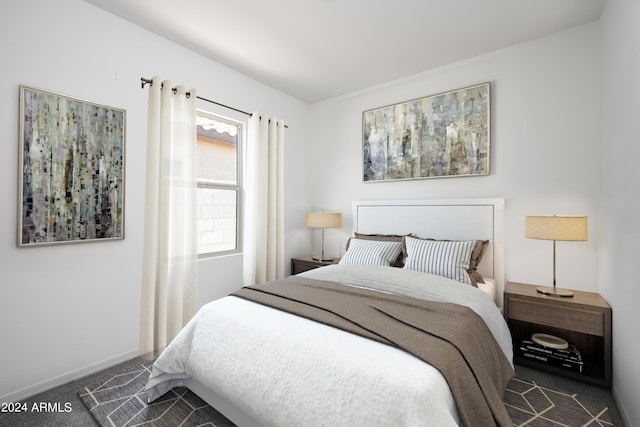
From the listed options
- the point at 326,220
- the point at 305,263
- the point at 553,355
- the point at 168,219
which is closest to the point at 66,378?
the point at 168,219

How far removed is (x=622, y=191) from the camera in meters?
1.75

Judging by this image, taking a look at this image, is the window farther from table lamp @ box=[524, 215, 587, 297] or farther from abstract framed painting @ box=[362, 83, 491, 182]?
table lamp @ box=[524, 215, 587, 297]

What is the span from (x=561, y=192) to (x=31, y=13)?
4032 mm

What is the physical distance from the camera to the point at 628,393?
1656 mm

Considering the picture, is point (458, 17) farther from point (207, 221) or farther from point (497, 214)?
point (207, 221)

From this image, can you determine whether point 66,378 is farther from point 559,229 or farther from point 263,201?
point 559,229

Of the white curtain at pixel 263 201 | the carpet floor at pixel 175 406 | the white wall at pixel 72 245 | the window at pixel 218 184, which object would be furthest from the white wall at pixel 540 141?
the white wall at pixel 72 245

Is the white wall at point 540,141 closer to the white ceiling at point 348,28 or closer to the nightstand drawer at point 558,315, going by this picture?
the white ceiling at point 348,28

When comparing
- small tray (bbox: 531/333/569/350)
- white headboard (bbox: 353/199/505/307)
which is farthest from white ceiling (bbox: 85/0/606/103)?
small tray (bbox: 531/333/569/350)

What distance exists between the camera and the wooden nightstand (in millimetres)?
2000

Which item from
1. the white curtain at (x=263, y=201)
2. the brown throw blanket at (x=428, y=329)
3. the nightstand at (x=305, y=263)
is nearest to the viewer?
the brown throw blanket at (x=428, y=329)

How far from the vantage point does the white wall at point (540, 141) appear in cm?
236

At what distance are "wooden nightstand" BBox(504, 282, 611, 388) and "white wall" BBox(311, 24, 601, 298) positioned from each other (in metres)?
0.29

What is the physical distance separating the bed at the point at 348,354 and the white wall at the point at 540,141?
93 cm
